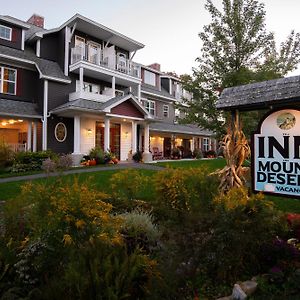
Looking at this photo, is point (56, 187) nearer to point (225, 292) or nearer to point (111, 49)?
point (225, 292)

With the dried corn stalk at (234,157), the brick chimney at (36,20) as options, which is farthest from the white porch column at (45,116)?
the dried corn stalk at (234,157)

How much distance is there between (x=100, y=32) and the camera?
21.2 m

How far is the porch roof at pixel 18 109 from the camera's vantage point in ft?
54.7

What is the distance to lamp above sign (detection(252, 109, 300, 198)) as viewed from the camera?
524cm

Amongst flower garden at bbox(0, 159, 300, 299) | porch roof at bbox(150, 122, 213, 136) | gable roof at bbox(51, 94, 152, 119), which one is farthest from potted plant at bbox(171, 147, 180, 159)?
flower garden at bbox(0, 159, 300, 299)

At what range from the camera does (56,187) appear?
4.46 meters

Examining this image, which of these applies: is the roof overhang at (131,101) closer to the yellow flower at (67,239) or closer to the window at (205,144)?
the yellow flower at (67,239)

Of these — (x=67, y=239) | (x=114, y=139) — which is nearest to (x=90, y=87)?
(x=114, y=139)

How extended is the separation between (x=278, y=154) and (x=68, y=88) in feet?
56.1

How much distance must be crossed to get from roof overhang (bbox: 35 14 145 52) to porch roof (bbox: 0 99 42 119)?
4839 millimetres

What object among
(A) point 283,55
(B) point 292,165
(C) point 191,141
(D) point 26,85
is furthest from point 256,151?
(C) point 191,141

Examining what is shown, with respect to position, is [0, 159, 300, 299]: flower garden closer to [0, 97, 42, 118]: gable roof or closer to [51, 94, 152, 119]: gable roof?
[51, 94, 152, 119]: gable roof

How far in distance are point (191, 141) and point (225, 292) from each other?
32.8 m

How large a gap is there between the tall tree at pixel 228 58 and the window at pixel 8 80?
11322 mm
